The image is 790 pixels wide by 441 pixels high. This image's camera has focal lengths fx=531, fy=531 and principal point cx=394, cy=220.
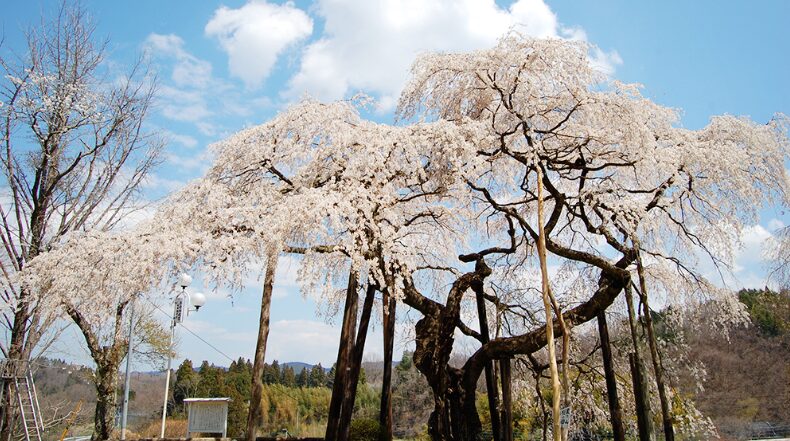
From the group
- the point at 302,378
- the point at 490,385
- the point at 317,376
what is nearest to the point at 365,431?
the point at 490,385

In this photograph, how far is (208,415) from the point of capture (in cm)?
1216

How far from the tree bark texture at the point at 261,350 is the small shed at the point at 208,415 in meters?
5.64

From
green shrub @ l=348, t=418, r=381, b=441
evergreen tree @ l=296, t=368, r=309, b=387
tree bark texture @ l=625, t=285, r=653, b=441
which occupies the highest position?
evergreen tree @ l=296, t=368, r=309, b=387

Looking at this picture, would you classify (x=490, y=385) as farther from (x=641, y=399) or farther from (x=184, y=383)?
(x=184, y=383)

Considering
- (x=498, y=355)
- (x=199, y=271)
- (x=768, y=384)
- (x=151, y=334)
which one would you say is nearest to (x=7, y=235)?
(x=199, y=271)

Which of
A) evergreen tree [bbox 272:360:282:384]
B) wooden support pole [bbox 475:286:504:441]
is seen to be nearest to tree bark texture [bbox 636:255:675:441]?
wooden support pole [bbox 475:286:504:441]

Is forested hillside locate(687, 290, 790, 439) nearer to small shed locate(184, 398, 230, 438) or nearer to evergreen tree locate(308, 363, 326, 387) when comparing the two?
small shed locate(184, 398, 230, 438)

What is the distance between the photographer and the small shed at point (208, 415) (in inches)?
475

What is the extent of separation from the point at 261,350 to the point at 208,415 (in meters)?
6.42

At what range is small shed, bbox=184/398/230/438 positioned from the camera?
1205 centimetres

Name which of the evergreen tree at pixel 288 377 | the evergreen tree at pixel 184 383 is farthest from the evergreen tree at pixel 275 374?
the evergreen tree at pixel 184 383

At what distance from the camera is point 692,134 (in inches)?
360

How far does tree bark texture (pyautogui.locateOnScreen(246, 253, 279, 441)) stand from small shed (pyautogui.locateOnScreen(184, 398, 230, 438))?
564 centimetres

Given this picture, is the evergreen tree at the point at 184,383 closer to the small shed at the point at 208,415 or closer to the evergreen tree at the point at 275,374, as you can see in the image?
the evergreen tree at the point at 275,374
